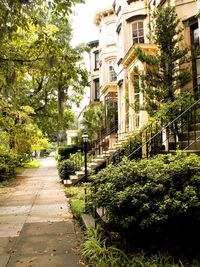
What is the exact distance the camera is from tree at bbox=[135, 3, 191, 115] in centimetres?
1045

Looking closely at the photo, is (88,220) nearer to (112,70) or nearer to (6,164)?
(6,164)

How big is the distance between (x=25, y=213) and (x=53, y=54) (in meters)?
4.62

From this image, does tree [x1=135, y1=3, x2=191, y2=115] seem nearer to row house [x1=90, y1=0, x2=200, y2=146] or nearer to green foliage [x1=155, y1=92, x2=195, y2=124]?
row house [x1=90, y1=0, x2=200, y2=146]

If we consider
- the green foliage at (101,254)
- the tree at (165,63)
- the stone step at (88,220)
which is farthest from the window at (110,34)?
the green foliage at (101,254)

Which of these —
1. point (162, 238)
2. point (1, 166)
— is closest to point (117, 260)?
point (162, 238)

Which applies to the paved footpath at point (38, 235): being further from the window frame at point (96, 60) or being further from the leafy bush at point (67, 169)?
the window frame at point (96, 60)

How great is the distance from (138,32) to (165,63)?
8.77m

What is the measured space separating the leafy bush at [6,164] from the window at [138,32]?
35.0 ft

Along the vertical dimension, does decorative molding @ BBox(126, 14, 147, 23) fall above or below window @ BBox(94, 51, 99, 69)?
below

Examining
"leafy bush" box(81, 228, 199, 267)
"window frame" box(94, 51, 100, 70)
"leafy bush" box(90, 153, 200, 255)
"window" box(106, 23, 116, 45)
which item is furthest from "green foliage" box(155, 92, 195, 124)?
"window frame" box(94, 51, 100, 70)

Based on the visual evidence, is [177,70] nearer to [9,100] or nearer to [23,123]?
[9,100]

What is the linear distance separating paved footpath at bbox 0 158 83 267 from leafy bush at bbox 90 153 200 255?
1081 mm

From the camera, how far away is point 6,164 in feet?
64.2

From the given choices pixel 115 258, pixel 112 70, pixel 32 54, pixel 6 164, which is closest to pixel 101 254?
pixel 115 258
